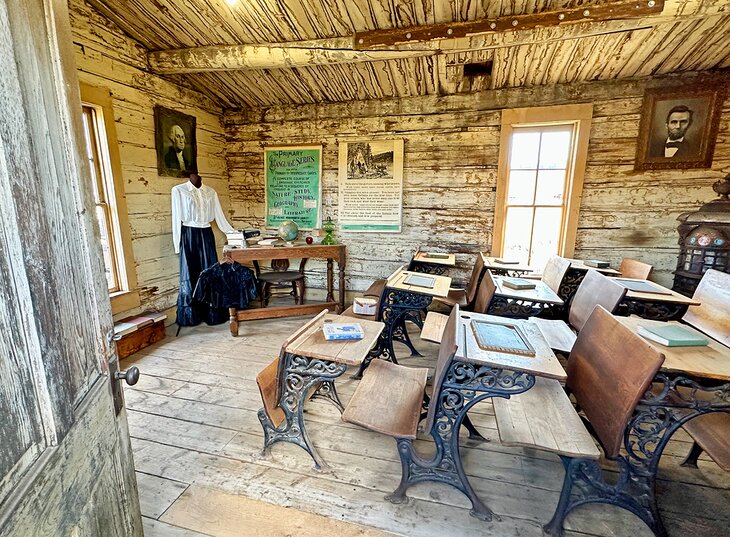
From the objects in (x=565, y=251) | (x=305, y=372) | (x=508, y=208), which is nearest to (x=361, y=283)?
(x=508, y=208)

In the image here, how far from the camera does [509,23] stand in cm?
252

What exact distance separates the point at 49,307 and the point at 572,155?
4224 millimetres

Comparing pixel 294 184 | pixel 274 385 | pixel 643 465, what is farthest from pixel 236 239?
pixel 643 465

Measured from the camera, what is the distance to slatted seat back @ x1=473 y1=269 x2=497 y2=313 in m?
2.44

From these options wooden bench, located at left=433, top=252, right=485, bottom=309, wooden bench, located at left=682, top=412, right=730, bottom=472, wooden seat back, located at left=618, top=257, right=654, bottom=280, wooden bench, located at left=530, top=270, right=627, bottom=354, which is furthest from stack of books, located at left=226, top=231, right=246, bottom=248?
wooden seat back, located at left=618, top=257, right=654, bottom=280

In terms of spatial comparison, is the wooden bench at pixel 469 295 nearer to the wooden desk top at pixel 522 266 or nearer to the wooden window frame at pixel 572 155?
the wooden desk top at pixel 522 266

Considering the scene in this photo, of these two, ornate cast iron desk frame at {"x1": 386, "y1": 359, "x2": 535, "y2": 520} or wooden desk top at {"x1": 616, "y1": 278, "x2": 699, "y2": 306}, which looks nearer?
ornate cast iron desk frame at {"x1": 386, "y1": 359, "x2": 535, "y2": 520}

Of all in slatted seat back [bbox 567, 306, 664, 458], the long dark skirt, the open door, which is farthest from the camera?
the long dark skirt

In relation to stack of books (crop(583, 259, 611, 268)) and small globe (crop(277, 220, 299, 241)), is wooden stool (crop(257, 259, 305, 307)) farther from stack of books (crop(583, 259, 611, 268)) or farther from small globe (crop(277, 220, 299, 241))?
stack of books (crop(583, 259, 611, 268))

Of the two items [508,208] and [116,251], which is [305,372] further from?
[508,208]

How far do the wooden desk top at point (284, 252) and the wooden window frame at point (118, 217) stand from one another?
877mm

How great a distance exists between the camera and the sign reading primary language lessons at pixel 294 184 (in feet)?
13.9

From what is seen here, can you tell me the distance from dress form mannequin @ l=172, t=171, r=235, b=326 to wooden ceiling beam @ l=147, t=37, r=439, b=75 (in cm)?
107

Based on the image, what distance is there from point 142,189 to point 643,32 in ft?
15.3
